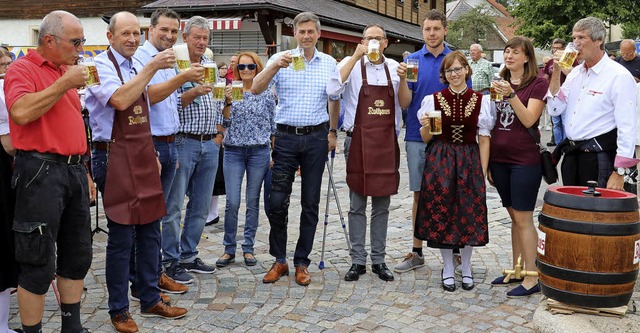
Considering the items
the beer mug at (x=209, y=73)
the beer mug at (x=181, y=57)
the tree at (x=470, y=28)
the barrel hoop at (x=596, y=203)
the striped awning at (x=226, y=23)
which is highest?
the tree at (x=470, y=28)

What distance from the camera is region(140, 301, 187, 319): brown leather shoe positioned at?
4.77 metres

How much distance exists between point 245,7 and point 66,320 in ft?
43.9

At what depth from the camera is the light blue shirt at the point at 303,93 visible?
5469 millimetres

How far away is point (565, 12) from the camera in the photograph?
121 ft

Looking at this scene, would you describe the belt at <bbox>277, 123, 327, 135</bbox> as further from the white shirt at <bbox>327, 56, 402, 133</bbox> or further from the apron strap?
the apron strap

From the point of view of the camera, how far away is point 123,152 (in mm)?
4352

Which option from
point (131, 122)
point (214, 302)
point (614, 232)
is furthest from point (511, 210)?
point (131, 122)

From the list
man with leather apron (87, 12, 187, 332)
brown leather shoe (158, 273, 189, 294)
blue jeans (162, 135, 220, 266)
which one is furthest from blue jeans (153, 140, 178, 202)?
brown leather shoe (158, 273, 189, 294)

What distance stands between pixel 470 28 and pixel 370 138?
34.5 metres

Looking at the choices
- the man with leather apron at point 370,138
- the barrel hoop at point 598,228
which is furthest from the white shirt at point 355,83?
the barrel hoop at point 598,228

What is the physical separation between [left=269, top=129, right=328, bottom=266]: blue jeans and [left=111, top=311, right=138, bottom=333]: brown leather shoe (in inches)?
60.4

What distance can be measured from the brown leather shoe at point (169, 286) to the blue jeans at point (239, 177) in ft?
2.89

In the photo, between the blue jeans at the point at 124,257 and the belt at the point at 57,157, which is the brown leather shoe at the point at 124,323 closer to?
the blue jeans at the point at 124,257

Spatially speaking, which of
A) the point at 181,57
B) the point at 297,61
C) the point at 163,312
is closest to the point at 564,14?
the point at 297,61
